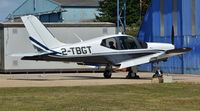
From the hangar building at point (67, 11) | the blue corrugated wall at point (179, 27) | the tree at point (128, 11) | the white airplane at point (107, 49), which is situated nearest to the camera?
the white airplane at point (107, 49)

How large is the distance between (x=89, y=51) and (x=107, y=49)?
3.16 feet

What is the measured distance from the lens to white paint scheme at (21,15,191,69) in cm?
2780

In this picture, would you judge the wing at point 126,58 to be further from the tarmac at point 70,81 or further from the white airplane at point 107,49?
the tarmac at point 70,81

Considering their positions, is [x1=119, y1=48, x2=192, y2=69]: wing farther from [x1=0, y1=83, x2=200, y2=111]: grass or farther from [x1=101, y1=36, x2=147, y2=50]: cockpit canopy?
[x1=0, y1=83, x2=200, y2=111]: grass

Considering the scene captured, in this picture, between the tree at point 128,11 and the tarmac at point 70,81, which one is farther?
the tree at point 128,11

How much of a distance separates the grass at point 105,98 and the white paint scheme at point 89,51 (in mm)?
7237

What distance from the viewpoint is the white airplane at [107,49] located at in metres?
28.0

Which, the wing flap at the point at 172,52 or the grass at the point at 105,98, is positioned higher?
the wing flap at the point at 172,52

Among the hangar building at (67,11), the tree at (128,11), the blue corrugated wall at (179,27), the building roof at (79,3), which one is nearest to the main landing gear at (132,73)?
the blue corrugated wall at (179,27)

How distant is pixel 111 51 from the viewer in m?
28.5

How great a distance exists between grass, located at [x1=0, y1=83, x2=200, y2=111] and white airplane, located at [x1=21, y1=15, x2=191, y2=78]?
7.22 m

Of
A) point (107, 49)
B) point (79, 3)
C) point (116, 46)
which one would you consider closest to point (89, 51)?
point (107, 49)

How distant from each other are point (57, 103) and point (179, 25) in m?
21.2

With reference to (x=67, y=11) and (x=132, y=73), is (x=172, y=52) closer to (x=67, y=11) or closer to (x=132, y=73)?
(x=132, y=73)
